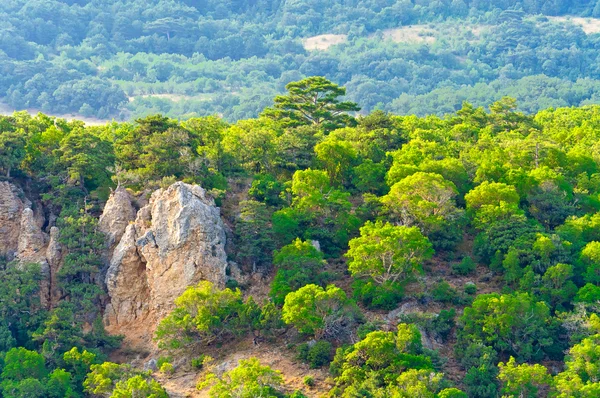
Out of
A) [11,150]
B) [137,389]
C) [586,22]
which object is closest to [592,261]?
[137,389]

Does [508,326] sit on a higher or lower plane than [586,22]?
higher

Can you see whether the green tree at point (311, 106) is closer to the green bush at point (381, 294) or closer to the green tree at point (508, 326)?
the green bush at point (381, 294)

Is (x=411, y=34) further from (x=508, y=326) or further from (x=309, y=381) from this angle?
(x=309, y=381)

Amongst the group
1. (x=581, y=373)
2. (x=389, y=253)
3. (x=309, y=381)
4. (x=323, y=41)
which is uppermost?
(x=389, y=253)

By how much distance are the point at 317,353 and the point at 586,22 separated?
14825 cm

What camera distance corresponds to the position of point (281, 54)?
16950cm

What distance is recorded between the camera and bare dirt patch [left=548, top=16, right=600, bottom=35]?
581ft

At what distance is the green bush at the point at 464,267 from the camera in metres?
50.6

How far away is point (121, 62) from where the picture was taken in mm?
151750

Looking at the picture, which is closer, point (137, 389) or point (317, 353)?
point (137, 389)

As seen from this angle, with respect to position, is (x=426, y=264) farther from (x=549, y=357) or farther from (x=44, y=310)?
(x=44, y=310)

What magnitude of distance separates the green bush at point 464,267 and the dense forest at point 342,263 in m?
0.09

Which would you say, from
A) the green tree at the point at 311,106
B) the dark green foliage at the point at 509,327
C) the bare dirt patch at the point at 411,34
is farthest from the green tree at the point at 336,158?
the bare dirt patch at the point at 411,34

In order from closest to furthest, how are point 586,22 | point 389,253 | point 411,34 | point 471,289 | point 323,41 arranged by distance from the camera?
point 389,253 < point 471,289 < point 411,34 < point 323,41 < point 586,22
